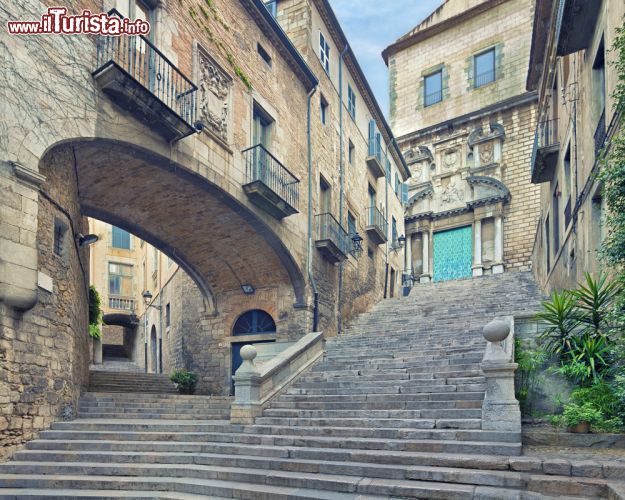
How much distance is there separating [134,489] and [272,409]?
2.61 meters

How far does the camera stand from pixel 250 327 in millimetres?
14461

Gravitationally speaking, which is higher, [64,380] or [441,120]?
[441,120]

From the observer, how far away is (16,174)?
6.68 m

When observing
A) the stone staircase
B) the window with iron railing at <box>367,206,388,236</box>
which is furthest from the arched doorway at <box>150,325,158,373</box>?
the stone staircase

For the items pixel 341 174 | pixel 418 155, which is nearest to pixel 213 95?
pixel 341 174

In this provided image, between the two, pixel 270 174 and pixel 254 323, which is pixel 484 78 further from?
pixel 254 323

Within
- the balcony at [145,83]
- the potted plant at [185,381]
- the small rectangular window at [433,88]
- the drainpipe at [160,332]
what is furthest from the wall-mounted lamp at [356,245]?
the small rectangular window at [433,88]

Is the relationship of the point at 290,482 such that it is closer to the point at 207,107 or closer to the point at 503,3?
the point at 207,107

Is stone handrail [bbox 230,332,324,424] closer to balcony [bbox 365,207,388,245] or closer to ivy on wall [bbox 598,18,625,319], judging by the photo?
ivy on wall [bbox 598,18,625,319]

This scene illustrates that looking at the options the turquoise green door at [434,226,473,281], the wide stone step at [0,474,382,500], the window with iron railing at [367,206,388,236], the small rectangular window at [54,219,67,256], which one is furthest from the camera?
the turquoise green door at [434,226,473,281]

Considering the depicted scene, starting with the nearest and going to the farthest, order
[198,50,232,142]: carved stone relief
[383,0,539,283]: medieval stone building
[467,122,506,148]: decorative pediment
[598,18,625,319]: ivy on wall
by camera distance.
Result: 1. [598,18,625,319]: ivy on wall
2. [198,50,232,142]: carved stone relief
3. [383,0,539,283]: medieval stone building
4. [467,122,506,148]: decorative pediment

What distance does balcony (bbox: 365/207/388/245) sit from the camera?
1977 cm

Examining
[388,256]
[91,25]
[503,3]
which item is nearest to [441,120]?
[503,3]

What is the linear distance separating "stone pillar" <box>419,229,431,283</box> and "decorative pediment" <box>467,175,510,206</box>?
9.48 ft
